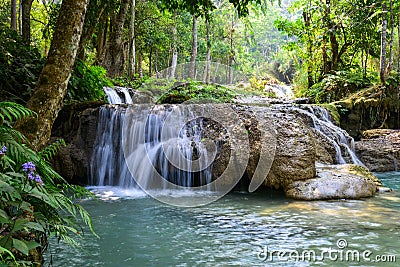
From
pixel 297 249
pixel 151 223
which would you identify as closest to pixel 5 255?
pixel 297 249

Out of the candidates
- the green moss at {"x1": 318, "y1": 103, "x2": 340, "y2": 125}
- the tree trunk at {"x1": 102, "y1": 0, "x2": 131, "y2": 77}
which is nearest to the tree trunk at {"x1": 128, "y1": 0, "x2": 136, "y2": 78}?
the tree trunk at {"x1": 102, "y1": 0, "x2": 131, "y2": 77}

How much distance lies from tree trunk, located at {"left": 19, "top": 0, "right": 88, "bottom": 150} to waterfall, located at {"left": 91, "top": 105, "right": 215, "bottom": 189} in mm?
4656

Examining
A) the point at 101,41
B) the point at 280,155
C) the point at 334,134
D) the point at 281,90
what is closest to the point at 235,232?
the point at 280,155

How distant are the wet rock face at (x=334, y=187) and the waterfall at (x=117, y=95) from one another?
7.01m

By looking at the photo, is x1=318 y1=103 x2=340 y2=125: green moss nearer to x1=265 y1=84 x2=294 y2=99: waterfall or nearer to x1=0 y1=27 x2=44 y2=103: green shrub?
x1=0 y1=27 x2=44 y2=103: green shrub

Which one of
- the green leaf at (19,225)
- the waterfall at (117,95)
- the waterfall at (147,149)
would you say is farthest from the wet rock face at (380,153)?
the green leaf at (19,225)

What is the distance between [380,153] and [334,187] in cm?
538

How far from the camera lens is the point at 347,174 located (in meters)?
7.52

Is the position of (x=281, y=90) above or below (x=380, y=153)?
above

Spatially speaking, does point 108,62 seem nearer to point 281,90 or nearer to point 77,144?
point 77,144

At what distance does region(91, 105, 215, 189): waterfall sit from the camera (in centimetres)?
845

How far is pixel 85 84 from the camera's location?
10680 mm

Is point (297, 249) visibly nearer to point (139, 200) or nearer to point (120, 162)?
point (139, 200)

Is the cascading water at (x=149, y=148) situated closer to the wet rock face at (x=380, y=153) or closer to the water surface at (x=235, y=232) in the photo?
the wet rock face at (x=380, y=153)
